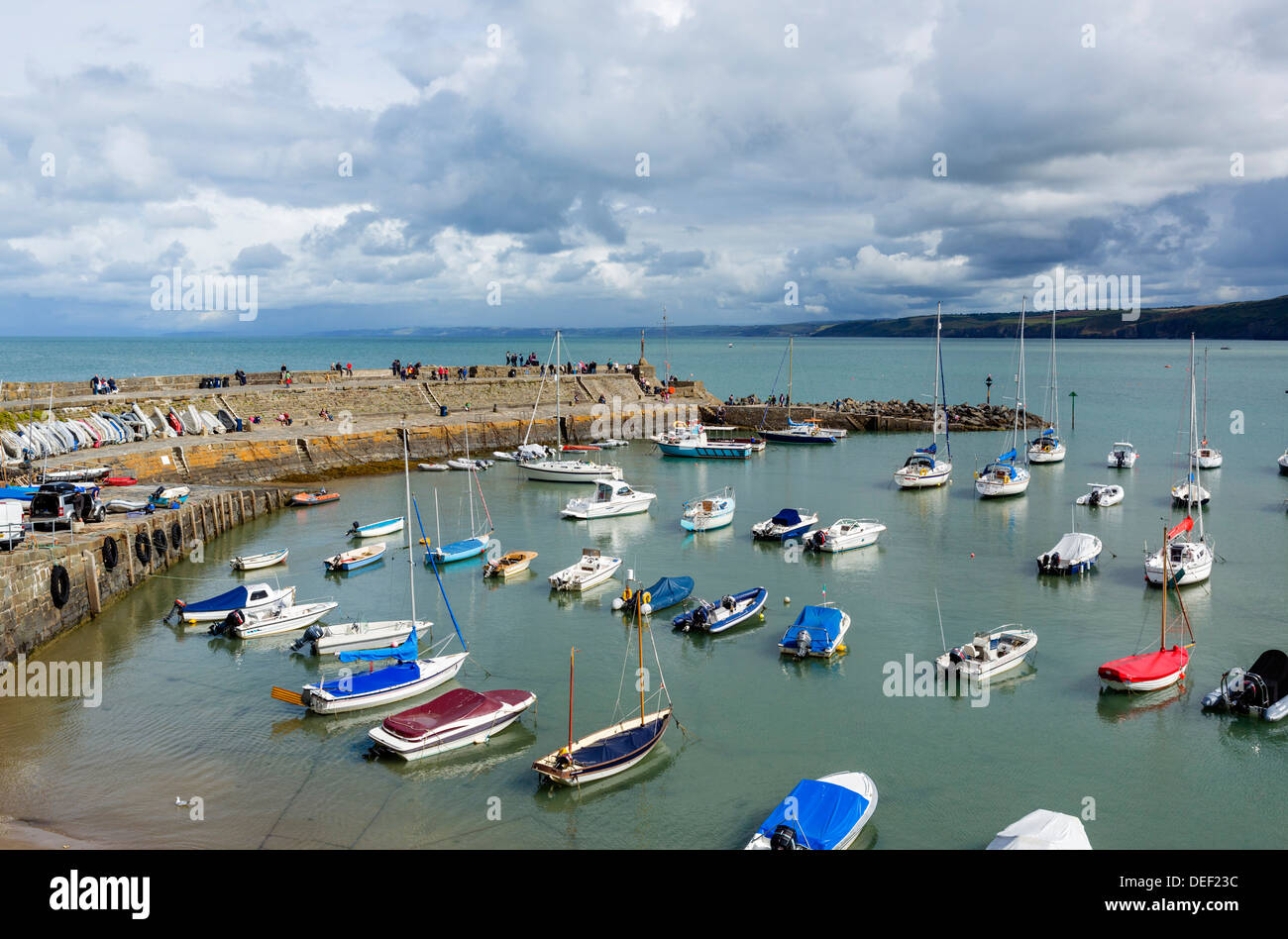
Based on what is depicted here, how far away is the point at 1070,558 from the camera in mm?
27969

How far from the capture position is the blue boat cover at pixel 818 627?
2127 cm

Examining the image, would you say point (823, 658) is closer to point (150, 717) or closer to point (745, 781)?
point (745, 781)

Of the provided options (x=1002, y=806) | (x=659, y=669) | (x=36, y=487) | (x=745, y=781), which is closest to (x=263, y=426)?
(x=36, y=487)

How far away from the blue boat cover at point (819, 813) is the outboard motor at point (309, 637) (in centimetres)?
1222

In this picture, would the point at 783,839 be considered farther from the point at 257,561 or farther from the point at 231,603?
the point at 257,561

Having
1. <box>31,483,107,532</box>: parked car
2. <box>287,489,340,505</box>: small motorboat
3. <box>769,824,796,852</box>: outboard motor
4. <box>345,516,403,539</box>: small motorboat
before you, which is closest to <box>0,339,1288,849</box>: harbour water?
<box>769,824,796,852</box>: outboard motor

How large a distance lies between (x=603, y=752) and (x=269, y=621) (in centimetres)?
1149

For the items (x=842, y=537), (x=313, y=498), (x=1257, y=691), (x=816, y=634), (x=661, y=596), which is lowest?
(x=1257, y=691)

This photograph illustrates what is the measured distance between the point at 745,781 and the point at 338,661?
34.6 feet

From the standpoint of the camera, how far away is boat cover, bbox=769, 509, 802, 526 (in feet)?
109

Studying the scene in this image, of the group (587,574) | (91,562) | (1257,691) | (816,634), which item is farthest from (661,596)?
(91,562)

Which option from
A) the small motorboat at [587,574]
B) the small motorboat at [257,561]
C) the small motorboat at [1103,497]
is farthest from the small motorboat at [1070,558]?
the small motorboat at [257,561]

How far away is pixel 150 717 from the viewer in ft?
59.6

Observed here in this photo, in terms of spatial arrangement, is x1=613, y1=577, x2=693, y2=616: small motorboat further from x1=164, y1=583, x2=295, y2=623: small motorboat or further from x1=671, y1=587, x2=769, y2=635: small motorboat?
x1=164, y1=583, x2=295, y2=623: small motorboat
